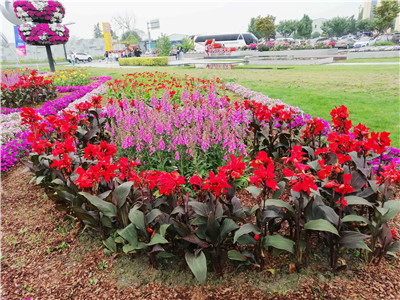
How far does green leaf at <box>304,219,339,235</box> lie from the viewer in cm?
201

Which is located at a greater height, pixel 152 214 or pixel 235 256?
pixel 152 214

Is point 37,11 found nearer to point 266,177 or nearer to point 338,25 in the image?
point 266,177

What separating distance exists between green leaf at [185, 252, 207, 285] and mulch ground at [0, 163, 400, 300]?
0.97 ft

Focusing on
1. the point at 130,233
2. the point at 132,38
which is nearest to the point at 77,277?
the point at 130,233

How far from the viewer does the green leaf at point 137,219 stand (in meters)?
2.40

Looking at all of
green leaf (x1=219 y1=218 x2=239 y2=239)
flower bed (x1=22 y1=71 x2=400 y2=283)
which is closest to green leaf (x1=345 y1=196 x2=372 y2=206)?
flower bed (x1=22 y1=71 x2=400 y2=283)

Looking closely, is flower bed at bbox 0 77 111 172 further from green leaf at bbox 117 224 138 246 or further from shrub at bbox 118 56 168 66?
shrub at bbox 118 56 168 66

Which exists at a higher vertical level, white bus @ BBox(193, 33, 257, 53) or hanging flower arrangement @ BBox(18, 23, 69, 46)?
white bus @ BBox(193, 33, 257, 53)

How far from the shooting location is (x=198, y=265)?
2.15 meters

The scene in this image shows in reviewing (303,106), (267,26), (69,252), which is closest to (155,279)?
(69,252)

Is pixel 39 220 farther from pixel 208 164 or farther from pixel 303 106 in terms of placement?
pixel 303 106

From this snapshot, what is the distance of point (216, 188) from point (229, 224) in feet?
1.35

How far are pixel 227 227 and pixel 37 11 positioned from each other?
68.5 ft

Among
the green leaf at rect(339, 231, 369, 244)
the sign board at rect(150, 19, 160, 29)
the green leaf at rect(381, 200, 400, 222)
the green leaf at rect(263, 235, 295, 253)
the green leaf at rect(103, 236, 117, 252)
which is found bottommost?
the green leaf at rect(103, 236, 117, 252)
